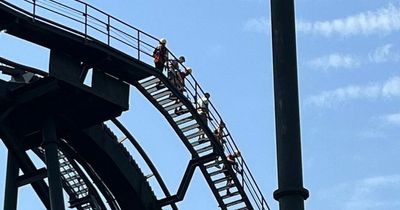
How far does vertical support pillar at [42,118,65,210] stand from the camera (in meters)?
21.8

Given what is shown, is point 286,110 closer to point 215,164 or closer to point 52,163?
point 52,163


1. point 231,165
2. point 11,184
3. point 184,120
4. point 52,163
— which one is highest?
point 184,120

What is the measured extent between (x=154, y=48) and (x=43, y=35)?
404cm

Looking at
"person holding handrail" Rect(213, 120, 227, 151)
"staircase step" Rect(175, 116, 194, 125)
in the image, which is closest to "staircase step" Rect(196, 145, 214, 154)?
"person holding handrail" Rect(213, 120, 227, 151)

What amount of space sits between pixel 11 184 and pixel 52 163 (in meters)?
1.34

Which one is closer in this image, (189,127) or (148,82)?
(148,82)

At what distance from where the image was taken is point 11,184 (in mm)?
22766

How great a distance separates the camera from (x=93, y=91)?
22.8m

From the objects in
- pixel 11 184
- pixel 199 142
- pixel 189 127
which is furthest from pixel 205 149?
pixel 11 184

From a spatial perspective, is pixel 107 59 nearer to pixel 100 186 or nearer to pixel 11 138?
pixel 11 138

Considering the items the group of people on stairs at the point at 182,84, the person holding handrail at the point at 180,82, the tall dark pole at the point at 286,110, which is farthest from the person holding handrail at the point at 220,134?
the tall dark pole at the point at 286,110

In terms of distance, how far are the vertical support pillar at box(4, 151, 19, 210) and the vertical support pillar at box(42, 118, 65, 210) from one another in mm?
960

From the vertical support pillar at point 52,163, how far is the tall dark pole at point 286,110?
1376 cm

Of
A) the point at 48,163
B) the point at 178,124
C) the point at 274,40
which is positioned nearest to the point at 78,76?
the point at 48,163
